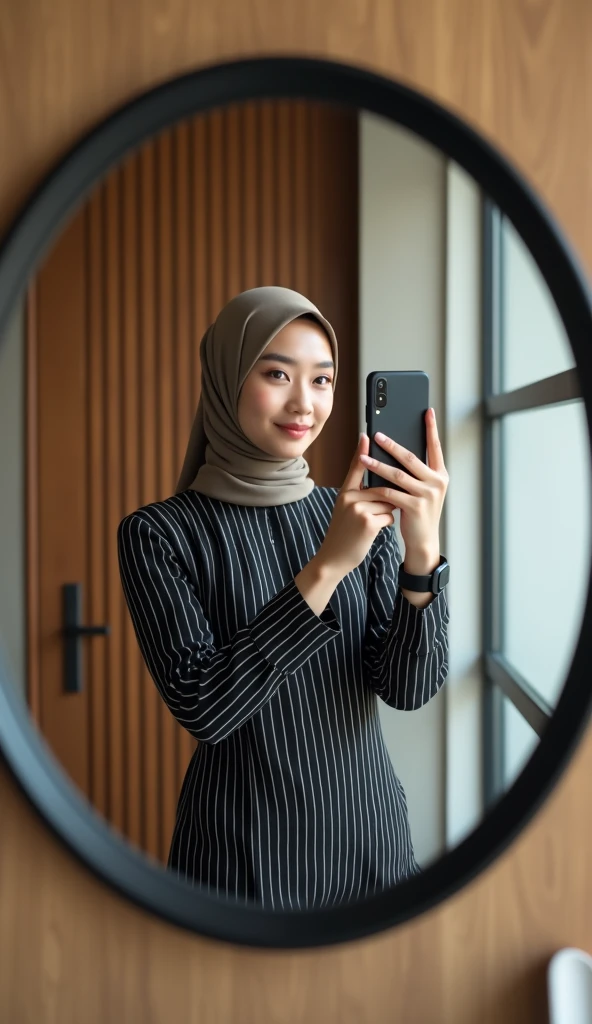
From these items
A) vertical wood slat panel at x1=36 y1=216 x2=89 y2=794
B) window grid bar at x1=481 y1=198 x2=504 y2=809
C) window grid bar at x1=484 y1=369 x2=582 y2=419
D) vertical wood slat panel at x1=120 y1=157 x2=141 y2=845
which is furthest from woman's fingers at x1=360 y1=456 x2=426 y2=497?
vertical wood slat panel at x1=36 y1=216 x2=89 y2=794

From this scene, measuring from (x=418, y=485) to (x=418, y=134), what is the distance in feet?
0.62

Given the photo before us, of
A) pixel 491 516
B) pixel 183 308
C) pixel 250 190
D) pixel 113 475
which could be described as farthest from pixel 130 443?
pixel 491 516

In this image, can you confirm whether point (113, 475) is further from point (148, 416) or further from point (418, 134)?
point (418, 134)

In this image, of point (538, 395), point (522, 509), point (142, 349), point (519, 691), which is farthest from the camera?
point (142, 349)

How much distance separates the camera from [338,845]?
495mm

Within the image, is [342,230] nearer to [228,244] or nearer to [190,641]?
[228,244]

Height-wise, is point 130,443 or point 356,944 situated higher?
point 130,443

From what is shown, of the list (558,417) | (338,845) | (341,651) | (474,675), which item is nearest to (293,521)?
(341,651)

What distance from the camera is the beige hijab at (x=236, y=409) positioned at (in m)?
0.51

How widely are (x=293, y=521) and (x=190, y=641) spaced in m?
0.11

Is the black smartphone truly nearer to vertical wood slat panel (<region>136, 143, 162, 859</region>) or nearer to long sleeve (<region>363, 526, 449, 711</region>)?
long sleeve (<region>363, 526, 449, 711</region>)

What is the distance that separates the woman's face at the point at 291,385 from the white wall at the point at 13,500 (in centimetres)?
52

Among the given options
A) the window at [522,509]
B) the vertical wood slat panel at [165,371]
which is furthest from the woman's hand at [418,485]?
the vertical wood slat panel at [165,371]

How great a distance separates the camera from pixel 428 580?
1.52 ft
